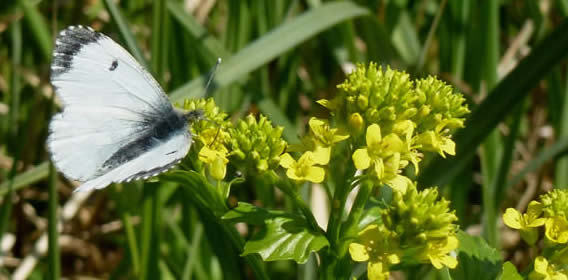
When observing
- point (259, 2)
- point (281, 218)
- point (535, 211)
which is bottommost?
point (535, 211)

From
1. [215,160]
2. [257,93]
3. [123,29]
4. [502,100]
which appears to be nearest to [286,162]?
[215,160]

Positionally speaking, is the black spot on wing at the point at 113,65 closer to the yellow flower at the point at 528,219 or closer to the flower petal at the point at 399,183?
the flower petal at the point at 399,183

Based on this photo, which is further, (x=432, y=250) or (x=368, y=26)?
(x=368, y=26)

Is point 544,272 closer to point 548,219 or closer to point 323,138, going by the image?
point 548,219

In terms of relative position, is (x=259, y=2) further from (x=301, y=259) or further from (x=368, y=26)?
(x=301, y=259)

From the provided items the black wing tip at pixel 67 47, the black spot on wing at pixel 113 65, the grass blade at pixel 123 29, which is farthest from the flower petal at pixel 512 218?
the grass blade at pixel 123 29

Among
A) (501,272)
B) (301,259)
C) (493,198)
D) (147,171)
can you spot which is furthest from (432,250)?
(493,198)
